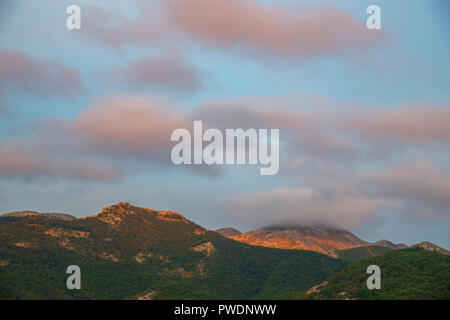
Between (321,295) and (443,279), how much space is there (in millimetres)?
42671

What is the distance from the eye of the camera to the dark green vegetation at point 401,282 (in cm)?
16888

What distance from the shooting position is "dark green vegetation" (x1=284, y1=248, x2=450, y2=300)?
→ 554 ft

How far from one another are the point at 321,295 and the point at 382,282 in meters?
22.3

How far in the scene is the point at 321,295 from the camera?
185 m

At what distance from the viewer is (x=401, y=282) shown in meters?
179
